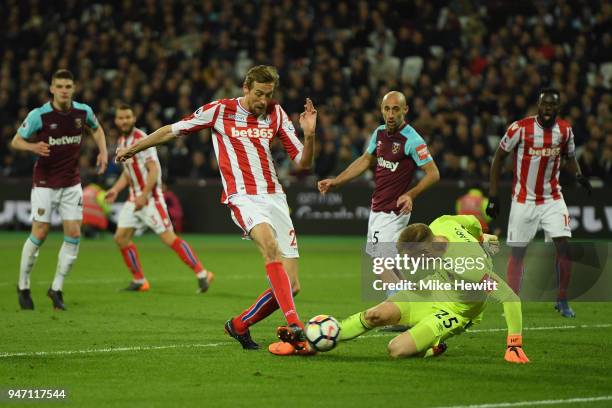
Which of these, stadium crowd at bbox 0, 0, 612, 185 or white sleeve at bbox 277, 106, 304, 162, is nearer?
white sleeve at bbox 277, 106, 304, 162

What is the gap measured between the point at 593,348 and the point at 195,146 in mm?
16082

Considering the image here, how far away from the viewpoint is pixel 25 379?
23.8ft

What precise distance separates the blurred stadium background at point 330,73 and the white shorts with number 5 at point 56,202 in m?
9.38

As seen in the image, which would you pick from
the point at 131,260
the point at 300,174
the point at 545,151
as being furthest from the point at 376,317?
the point at 300,174

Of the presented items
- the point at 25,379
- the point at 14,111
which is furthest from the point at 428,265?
the point at 14,111

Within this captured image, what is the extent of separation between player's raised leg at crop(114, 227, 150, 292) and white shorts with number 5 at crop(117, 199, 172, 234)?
11cm

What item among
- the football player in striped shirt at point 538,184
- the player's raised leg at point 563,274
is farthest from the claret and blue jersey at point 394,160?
the player's raised leg at point 563,274

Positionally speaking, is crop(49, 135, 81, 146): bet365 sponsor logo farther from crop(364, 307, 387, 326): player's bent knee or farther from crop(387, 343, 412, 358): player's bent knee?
crop(387, 343, 412, 358): player's bent knee

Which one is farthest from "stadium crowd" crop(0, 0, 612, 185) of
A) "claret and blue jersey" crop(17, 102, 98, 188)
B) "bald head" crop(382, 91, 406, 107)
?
"bald head" crop(382, 91, 406, 107)

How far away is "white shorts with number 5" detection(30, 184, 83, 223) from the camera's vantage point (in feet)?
37.9

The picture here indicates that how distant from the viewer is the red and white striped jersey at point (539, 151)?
38.1 feet

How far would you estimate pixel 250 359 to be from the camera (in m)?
8.12

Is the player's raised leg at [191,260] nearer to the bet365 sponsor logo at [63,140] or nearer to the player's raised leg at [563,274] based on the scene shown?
the bet365 sponsor logo at [63,140]

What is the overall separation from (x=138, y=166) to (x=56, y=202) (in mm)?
2500
